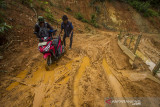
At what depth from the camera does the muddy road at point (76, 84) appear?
2320 millimetres

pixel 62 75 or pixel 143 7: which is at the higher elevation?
pixel 143 7

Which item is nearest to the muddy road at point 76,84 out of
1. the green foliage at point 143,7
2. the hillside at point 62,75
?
the hillside at point 62,75

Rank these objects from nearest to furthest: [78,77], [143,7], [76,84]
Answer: [76,84] < [78,77] < [143,7]

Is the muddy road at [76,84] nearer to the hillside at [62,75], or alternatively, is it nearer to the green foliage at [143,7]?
the hillside at [62,75]

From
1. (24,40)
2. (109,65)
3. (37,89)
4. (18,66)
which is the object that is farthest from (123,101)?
(24,40)

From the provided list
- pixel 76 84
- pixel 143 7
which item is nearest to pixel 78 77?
pixel 76 84

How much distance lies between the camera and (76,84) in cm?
280

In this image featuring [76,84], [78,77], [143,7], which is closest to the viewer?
[76,84]

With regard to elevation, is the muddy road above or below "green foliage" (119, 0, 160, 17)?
below

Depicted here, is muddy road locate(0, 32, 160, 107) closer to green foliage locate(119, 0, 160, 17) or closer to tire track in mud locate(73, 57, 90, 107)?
tire track in mud locate(73, 57, 90, 107)

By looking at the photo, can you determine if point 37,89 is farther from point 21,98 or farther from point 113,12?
point 113,12

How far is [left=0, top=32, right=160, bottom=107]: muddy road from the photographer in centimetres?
232

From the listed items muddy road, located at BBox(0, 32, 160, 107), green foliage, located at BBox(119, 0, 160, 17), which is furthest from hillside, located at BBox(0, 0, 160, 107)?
green foliage, located at BBox(119, 0, 160, 17)

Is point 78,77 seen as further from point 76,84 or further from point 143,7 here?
point 143,7
